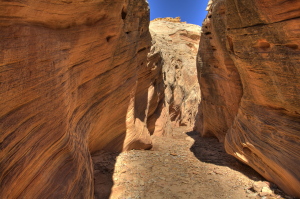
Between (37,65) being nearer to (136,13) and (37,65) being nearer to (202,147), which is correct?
(136,13)

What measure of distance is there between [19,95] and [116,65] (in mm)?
4329

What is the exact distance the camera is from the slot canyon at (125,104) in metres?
3.41

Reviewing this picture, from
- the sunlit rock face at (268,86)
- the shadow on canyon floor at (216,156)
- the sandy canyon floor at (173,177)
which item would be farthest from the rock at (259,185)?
the shadow on canyon floor at (216,156)

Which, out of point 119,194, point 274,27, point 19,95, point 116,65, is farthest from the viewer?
point 116,65

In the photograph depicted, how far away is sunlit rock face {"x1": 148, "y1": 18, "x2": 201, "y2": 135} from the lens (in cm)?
1435

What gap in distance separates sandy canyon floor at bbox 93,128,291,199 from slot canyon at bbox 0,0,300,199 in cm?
3

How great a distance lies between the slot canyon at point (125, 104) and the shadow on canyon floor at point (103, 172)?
4cm

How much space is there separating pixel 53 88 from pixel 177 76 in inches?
540

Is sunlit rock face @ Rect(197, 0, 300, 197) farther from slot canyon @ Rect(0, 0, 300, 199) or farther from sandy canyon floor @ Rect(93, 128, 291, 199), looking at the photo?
sandy canyon floor @ Rect(93, 128, 291, 199)

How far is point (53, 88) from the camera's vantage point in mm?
4031

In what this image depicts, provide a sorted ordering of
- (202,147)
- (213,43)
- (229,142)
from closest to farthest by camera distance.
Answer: (229,142) < (213,43) < (202,147)

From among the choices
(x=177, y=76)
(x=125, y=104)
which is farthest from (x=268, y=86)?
(x=177, y=76)

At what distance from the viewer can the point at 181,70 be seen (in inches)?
709

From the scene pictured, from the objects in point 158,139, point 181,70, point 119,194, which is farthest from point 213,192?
point 181,70
